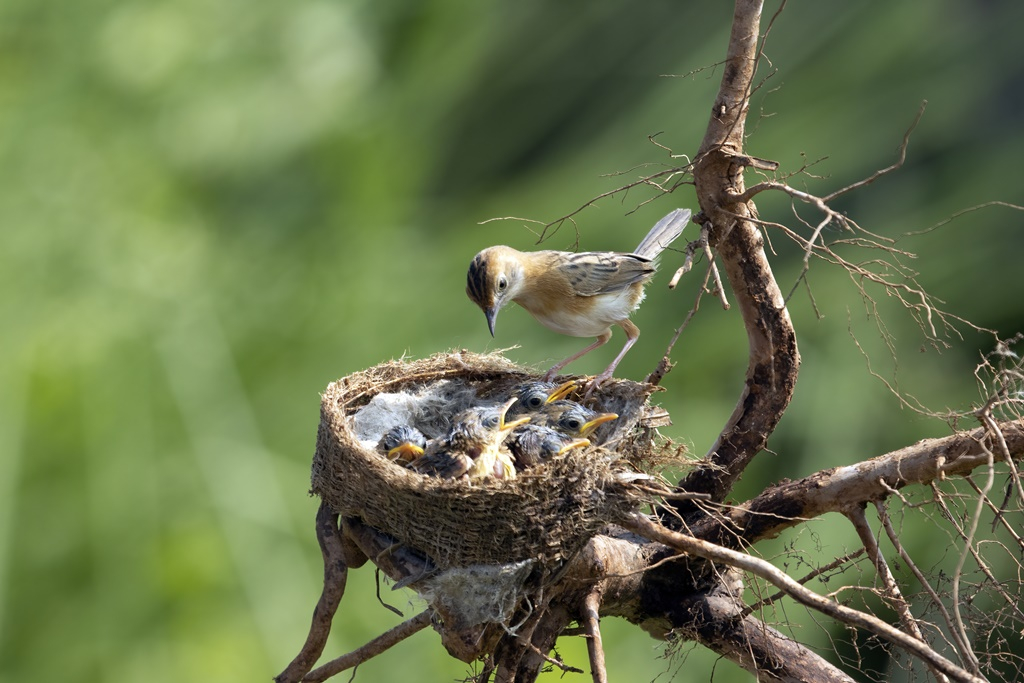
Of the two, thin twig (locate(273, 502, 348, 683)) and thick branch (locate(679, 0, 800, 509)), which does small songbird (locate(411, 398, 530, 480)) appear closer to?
thin twig (locate(273, 502, 348, 683))

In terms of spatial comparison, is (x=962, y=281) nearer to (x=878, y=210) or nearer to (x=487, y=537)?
(x=878, y=210)

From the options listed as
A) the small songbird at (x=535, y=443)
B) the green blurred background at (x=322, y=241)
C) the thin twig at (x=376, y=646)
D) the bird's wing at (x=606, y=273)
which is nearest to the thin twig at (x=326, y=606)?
the thin twig at (x=376, y=646)

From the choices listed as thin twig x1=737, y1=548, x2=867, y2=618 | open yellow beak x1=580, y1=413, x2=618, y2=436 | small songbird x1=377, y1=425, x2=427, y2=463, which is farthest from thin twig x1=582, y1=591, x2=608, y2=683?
small songbird x1=377, y1=425, x2=427, y2=463

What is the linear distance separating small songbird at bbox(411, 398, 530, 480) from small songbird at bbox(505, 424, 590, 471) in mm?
25

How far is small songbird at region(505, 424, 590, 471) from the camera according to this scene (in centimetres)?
195

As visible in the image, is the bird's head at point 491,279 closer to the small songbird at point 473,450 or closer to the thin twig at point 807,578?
the small songbird at point 473,450

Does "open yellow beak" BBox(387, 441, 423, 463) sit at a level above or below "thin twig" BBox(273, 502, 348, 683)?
above

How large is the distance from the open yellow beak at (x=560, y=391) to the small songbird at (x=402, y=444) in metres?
0.28

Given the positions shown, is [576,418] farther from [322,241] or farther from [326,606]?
[322,241]

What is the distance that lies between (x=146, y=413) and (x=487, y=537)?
94.6 inches

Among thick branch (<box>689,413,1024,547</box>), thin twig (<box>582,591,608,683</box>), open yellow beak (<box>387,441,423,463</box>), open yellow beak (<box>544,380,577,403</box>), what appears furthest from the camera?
open yellow beak (<box>544,380,577,403</box>)

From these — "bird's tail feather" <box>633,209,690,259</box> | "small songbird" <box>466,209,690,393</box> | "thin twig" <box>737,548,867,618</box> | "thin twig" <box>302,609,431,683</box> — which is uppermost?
"bird's tail feather" <box>633,209,690,259</box>

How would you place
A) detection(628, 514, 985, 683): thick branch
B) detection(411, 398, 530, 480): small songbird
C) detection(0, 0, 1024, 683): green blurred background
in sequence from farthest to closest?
1. detection(0, 0, 1024, 683): green blurred background
2. detection(411, 398, 530, 480): small songbird
3. detection(628, 514, 985, 683): thick branch

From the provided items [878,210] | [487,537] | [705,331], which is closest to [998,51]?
[878,210]
